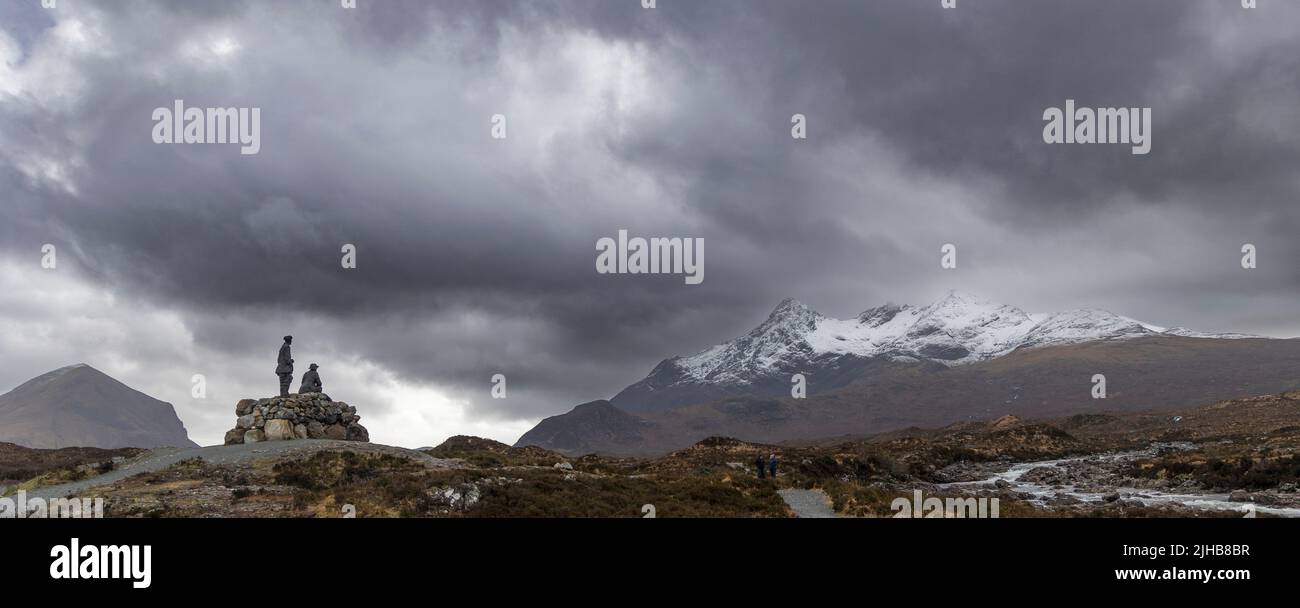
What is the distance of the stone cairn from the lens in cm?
3828

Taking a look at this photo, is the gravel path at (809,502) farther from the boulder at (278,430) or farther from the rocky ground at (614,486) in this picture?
the boulder at (278,430)

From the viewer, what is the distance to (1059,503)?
115 feet

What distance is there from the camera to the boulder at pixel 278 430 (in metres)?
38.0

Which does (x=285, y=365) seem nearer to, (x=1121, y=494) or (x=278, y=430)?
(x=278, y=430)

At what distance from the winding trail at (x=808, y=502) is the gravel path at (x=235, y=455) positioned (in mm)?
16650

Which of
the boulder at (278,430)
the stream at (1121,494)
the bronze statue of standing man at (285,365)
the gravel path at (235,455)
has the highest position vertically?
the bronze statue of standing man at (285,365)

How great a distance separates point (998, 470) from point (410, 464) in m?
50.9

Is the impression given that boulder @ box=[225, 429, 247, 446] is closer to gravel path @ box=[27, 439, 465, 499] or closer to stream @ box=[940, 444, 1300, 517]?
gravel path @ box=[27, 439, 465, 499]

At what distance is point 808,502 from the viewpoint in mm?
28516

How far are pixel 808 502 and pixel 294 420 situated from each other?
28.5 meters

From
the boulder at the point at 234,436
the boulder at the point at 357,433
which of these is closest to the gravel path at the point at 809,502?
the boulder at the point at 357,433

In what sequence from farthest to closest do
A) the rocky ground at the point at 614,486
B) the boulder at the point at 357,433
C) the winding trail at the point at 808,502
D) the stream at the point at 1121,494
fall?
the boulder at the point at 357,433 < the stream at the point at 1121,494 < the winding trail at the point at 808,502 < the rocky ground at the point at 614,486
